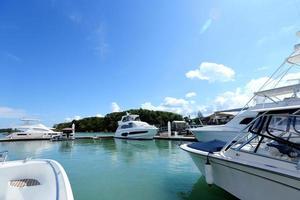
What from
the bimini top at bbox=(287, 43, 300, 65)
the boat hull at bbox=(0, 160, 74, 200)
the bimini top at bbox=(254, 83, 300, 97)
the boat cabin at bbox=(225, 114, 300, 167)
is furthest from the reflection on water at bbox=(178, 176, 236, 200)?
the bimini top at bbox=(287, 43, 300, 65)

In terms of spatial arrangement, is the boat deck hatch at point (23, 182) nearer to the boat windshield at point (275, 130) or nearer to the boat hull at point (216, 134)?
the boat windshield at point (275, 130)

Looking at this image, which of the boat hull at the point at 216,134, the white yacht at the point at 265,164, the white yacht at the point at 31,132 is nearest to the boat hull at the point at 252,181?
the white yacht at the point at 265,164

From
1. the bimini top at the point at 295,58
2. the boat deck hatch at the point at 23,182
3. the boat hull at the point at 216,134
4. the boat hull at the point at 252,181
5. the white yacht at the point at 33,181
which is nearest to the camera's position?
the white yacht at the point at 33,181

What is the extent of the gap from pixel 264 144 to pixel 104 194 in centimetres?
434

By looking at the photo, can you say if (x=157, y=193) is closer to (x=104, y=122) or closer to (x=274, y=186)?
(x=274, y=186)

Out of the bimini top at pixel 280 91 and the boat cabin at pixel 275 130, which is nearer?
the boat cabin at pixel 275 130

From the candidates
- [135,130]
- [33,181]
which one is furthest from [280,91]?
[135,130]

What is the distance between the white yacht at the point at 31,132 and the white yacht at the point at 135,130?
938 centimetres

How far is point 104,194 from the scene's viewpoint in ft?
21.1

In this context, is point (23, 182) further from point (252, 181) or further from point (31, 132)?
point (31, 132)

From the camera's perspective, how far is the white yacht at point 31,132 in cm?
3156

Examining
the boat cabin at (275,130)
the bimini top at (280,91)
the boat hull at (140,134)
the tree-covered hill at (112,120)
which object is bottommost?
the boat cabin at (275,130)

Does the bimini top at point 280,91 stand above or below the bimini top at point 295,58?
below

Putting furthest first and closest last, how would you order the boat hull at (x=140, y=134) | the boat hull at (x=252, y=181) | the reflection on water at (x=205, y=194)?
the boat hull at (x=140, y=134), the reflection on water at (x=205, y=194), the boat hull at (x=252, y=181)
